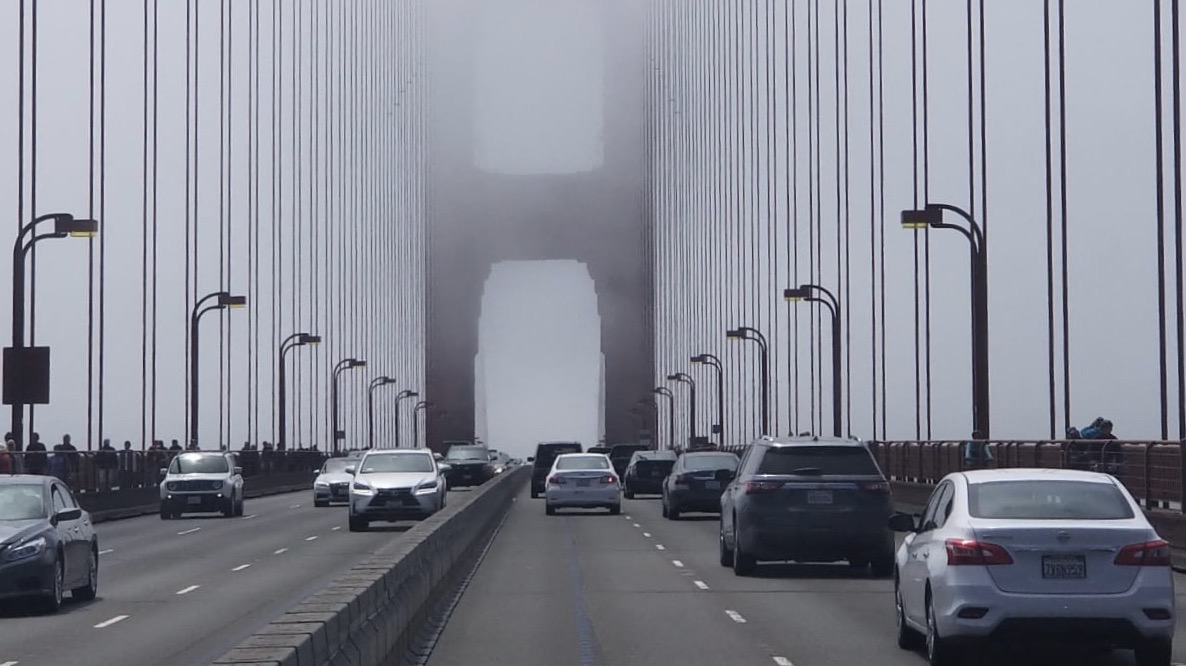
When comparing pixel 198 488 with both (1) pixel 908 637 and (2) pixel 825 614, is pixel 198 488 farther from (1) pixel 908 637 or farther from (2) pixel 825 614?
(1) pixel 908 637

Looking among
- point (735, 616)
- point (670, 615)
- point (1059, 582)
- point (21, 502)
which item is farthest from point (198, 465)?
point (1059, 582)

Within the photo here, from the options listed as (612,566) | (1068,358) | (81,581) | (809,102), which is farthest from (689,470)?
(809,102)

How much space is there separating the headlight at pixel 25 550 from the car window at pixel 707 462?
25674mm

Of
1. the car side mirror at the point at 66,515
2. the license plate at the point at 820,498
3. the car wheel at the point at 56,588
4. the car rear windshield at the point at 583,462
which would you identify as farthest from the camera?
the car rear windshield at the point at 583,462

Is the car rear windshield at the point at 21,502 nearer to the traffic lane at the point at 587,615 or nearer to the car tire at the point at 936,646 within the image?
the traffic lane at the point at 587,615

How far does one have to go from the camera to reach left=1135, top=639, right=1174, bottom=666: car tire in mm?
14633

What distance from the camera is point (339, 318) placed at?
144000mm

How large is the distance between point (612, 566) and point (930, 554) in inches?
544

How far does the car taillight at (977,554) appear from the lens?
1466cm

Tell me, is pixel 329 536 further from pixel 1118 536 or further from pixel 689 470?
pixel 1118 536

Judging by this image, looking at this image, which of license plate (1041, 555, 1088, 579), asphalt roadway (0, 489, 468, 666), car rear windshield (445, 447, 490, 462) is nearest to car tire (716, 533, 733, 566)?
asphalt roadway (0, 489, 468, 666)

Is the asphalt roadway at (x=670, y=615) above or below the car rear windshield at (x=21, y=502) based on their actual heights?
below

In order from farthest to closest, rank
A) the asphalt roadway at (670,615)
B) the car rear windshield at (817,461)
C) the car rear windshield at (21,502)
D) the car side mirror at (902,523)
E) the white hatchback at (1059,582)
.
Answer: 1. the car rear windshield at (817,461)
2. the car rear windshield at (21,502)
3. the car side mirror at (902,523)
4. the asphalt roadway at (670,615)
5. the white hatchback at (1059,582)

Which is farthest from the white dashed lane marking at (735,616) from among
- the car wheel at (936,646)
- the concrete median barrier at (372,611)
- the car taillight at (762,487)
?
the car taillight at (762,487)
